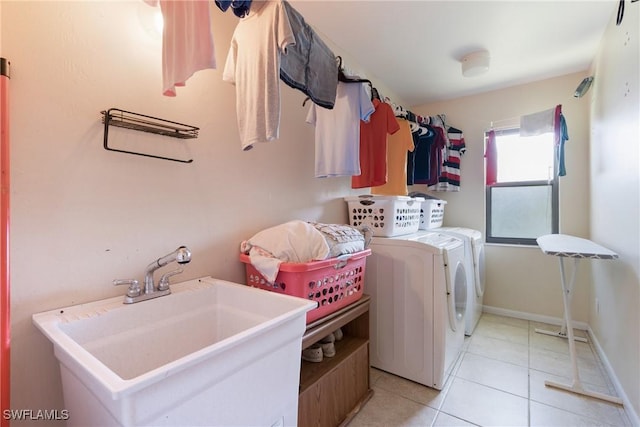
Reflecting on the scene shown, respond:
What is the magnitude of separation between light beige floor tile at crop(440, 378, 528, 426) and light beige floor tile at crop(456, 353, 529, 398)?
0.07m

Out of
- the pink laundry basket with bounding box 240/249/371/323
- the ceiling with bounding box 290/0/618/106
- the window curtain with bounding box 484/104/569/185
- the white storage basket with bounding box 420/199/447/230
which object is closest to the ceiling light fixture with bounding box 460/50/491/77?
the ceiling with bounding box 290/0/618/106

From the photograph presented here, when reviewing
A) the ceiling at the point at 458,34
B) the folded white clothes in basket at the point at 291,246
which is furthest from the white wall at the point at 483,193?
the folded white clothes in basket at the point at 291,246

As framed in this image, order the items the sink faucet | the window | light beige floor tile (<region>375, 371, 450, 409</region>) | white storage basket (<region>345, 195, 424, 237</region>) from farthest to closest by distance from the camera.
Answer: the window → white storage basket (<region>345, 195, 424, 237</region>) → light beige floor tile (<region>375, 371, 450, 409</region>) → the sink faucet

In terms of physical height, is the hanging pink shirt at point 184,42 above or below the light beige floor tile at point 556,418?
above

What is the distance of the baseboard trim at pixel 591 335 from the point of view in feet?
5.29

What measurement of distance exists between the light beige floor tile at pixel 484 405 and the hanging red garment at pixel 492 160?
2.20 metres

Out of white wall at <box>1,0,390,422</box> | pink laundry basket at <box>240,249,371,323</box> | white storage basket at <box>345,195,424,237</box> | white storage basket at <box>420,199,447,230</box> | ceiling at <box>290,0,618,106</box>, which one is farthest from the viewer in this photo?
white storage basket at <box>420,199,447,230</box>

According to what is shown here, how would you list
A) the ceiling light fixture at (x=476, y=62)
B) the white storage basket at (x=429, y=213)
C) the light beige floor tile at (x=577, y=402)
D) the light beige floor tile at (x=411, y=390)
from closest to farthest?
the light beige floor tile at (x=577, y=402), the light beige floor tile at (x=411, y=390), the ceiling light fixture at (x=476, y=62), the white storage basket at (x=429, y=213)

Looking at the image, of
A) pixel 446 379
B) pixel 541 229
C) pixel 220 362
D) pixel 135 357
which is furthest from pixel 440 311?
pixel 541 229

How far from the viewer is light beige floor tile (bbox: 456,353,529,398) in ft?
6.39

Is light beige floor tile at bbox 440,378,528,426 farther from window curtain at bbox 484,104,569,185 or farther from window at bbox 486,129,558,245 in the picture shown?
window curtain at bbox 484,104,569,185

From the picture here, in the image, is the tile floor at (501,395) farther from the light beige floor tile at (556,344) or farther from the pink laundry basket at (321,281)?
the pink laundry basket at (321,281)

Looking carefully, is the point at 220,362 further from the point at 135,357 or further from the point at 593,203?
the point at 593,203

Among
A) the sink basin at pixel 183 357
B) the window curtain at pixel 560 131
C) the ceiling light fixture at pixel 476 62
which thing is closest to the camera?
the sink basin at pixel 183 357
